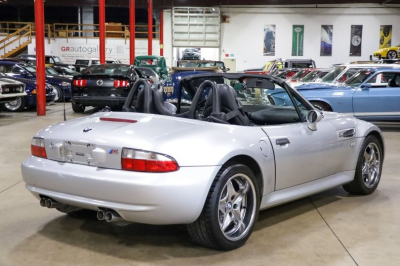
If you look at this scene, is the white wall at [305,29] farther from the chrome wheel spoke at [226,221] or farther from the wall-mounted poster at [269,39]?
the chrome wheel spoke at [226,221]

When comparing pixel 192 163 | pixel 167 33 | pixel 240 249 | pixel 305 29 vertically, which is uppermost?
pixel 305 29

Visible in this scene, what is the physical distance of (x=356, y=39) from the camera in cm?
3247

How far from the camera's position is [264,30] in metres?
32.8

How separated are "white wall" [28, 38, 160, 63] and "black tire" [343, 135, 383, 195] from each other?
94.2 ft

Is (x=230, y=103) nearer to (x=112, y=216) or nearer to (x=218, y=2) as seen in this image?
(x=112, y=216)

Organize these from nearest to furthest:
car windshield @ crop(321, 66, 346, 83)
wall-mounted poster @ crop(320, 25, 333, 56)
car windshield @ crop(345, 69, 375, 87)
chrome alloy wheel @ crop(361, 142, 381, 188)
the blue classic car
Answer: chrome alloy wheel @ crop(361, 142, 381, 188)
the blue classic car
car windshield @ crop(345, 69, 375, 87)
car windshield @ crop(321, 66, 346, 83)
wall-mounted poster @ crop(320, 25, 333, 56)

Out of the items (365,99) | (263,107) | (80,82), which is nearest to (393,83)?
(365,99)

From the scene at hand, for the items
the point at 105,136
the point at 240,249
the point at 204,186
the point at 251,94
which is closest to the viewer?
the point at 204,186

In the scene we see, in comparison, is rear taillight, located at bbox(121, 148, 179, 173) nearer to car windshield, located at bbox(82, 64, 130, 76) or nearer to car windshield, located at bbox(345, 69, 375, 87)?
car windshield, located at bbox(345, 69, 375, 87)

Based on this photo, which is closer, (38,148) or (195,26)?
(38,148)

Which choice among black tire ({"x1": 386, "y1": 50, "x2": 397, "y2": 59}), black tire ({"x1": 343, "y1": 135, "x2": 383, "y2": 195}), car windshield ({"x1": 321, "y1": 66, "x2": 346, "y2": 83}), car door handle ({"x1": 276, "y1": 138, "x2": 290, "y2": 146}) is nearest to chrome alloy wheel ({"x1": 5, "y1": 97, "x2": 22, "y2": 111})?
car windshield ({"x1": 321, "y1": 66, "x2": 346, "y2": 83})

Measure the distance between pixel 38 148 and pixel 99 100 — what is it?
29.2ft

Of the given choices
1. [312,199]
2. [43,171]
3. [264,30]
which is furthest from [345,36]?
[43,171]

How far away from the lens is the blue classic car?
35.1 ft
